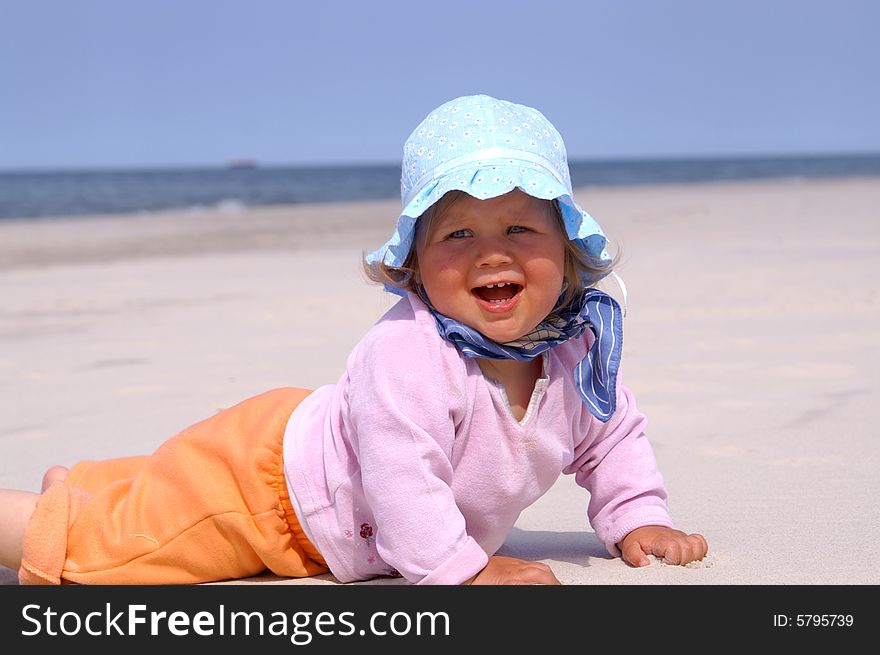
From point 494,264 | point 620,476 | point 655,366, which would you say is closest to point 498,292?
point 494,264

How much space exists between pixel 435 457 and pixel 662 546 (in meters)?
0.55

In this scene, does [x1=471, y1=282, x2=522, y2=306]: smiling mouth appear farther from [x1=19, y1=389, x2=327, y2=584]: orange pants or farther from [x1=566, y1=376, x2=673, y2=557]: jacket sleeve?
[x1=19, y1=389, x2=327, y2=584]: orange pants

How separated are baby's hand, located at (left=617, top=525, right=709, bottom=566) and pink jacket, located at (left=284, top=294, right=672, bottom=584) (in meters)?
0.03

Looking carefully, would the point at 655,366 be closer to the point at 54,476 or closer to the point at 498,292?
the point at 498,292

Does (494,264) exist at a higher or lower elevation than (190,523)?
higher

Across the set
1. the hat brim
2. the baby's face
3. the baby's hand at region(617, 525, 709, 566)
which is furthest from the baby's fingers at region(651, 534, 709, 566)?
the hat brim

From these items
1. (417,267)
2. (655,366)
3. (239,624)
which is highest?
(655,366)

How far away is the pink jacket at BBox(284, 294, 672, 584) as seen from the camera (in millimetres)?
1968

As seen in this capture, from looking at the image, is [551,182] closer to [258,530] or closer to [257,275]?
[258,530]

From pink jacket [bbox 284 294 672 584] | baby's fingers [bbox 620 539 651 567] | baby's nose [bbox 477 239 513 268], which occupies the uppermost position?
baby's nose [bbox 477 239 513 268]

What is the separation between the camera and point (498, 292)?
214 cm

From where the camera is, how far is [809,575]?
204 centimetres

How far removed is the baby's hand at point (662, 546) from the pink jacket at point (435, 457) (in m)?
0.03

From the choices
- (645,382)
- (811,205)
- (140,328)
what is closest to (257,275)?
(140,328)
